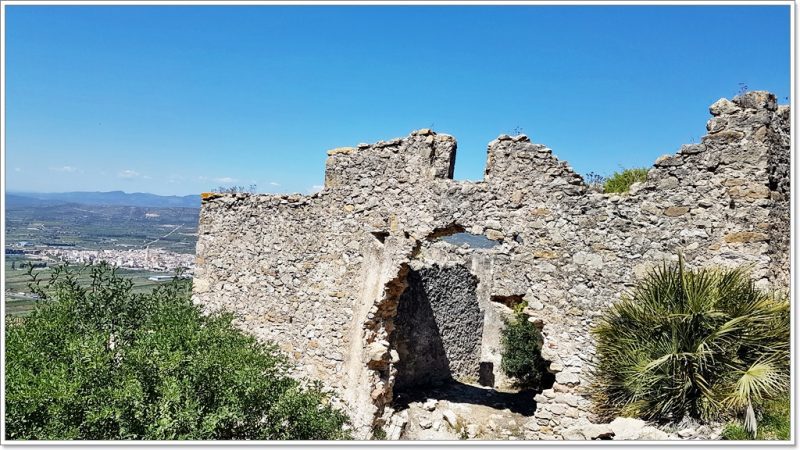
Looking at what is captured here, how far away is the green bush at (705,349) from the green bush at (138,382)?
159 inches

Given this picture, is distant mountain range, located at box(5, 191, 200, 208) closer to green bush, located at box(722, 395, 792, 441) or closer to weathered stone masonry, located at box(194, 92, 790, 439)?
weathered stone masonry, located at box(194, 92, 790, 439)

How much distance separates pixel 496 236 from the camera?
8.15 meters

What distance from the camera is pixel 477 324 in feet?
54.2

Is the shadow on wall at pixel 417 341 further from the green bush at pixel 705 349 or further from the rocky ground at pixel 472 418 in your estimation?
the green bush at pixel 705 349

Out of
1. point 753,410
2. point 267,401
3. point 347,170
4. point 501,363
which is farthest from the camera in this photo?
point 501,363

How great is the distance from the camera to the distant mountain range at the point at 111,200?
3013 centimetres

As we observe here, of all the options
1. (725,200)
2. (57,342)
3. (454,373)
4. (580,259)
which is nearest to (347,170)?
(580,259)

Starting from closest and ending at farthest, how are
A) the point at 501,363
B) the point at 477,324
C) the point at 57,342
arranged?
the point at 57,342
the point at 501,363
the point at 477,324

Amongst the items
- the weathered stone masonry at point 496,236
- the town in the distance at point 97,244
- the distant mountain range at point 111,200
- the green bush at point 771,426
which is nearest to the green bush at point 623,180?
the weathered stone masonry at point 496,236

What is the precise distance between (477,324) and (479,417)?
5.14 m

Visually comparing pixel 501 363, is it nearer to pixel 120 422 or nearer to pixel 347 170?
pixel 347 170

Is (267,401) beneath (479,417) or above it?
above

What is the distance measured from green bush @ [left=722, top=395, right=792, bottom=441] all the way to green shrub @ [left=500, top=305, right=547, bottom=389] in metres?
9.25

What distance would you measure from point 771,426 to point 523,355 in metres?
9.78
